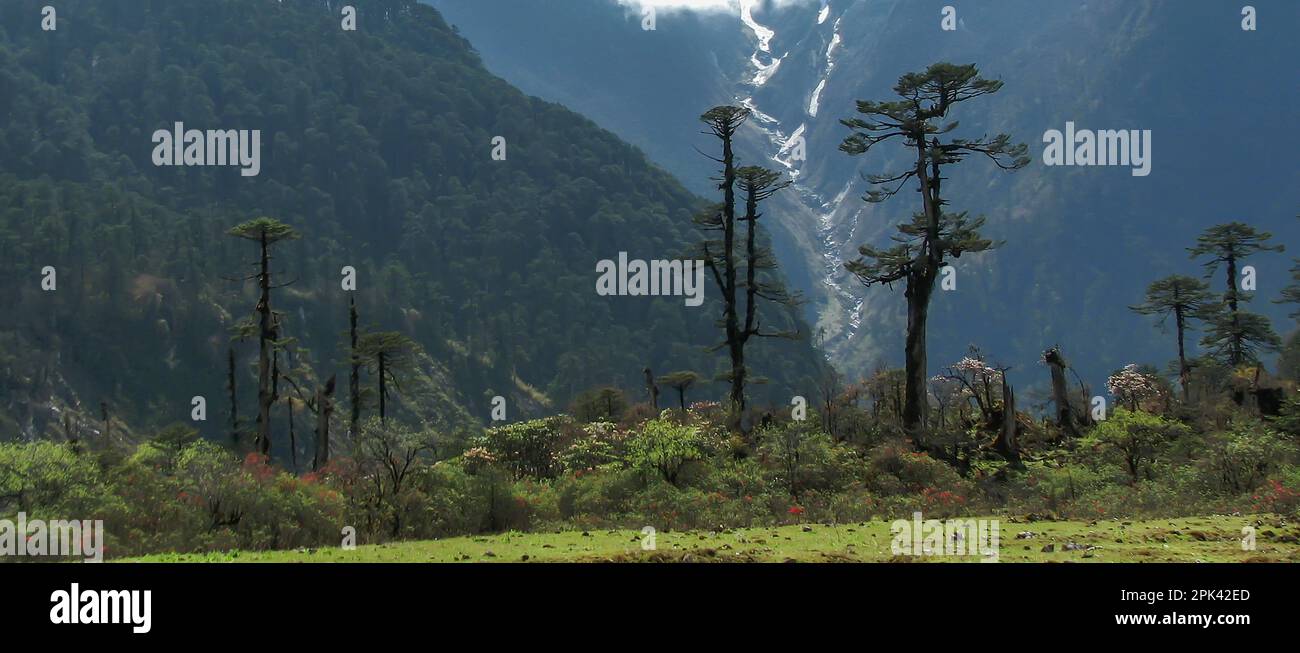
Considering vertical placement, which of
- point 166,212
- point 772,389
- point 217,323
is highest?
point 166,212

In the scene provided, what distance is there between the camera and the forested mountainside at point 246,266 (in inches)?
4961

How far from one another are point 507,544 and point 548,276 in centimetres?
16518

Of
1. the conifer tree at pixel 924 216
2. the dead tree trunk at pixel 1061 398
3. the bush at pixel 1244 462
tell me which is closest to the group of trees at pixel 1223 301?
the dead tree trunk at pixel 1061 398

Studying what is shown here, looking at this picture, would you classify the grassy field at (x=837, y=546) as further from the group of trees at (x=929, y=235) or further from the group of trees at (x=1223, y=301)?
the group of trees at (x=1223, y=301)

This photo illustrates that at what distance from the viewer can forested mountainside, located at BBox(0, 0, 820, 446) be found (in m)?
126

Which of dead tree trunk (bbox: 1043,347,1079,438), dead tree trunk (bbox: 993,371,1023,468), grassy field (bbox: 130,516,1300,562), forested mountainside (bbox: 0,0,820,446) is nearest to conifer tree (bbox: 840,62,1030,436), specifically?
dead tree trunk (bbox: 993,371,1023,468)

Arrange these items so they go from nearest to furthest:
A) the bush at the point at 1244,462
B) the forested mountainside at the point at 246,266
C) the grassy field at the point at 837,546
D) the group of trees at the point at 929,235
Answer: the grassy field at the point at 837,546 < the bush at the point at 1244,462 < the group of trees at the point at 929,235 < the forested mountainside at the point at 246,266

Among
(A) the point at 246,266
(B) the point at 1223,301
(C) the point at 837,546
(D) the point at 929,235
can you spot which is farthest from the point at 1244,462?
(A) the point at 246,266

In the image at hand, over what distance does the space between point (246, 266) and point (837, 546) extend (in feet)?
496

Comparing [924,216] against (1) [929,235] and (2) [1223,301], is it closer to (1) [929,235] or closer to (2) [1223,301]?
(1) [929,235]

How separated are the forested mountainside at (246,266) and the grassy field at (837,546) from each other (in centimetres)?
9816
